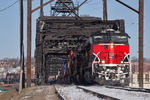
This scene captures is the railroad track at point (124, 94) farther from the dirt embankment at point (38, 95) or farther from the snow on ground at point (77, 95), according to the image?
the dirt embankment at point (38, 95)

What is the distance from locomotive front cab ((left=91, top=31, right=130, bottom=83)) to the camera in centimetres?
2014

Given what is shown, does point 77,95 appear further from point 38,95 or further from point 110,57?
point 110,57

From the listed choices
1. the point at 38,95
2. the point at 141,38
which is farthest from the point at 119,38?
the point at 38,95

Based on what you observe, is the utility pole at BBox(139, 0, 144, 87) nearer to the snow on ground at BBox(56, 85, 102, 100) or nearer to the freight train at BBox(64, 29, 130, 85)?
the freight train at BBox(64, 29, 130, 85)

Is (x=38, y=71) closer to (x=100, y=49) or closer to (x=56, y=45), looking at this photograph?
(x=56, y=45)

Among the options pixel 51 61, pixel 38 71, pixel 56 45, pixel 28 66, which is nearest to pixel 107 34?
pixel 28 66

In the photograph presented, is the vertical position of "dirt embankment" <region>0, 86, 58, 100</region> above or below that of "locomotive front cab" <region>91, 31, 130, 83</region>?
below

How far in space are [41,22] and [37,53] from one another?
3439mm

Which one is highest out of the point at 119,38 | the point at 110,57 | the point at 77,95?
the point at 119,38

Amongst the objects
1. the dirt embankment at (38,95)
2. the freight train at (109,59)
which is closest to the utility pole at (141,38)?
the freight train at (109,59)

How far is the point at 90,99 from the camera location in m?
11.2

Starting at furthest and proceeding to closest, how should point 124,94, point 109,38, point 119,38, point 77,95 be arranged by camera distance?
point 119,38 → point 109,38 → point 77,95 → point 124,94

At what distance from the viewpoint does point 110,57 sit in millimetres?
20406

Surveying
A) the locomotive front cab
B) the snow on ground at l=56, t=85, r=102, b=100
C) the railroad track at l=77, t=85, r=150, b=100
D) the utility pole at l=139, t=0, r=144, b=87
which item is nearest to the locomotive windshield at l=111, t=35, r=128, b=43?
the locomotive front cab
